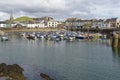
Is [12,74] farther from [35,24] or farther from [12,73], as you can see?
[35,24]

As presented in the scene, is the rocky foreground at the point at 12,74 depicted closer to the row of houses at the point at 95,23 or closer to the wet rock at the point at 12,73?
the wet rock at the point at 12,73

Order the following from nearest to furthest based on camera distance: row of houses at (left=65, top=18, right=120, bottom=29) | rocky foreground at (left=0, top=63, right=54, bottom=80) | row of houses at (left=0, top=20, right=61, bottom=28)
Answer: rocky foreground at (left=0, top=63, right=54, bottom=80)
row of houses at (left=65, top=18, right=120, bottom=29)
row of houses at (left=0, top=20, right=61, bottom=28)

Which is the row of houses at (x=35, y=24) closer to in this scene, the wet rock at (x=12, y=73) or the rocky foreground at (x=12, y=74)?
the wet rock at (x=12, y=73)

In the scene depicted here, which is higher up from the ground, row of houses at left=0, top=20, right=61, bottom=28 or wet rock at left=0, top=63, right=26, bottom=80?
row of houses at left=0, top=20, right=61, bottom=28

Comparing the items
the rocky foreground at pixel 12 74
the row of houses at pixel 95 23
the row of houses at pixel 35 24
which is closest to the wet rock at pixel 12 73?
the rocky foreground at pixel 12 74

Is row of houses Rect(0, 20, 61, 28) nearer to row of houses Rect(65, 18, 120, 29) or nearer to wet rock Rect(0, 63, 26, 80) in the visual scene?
row of houses Rect(65, 18, 120, 29)

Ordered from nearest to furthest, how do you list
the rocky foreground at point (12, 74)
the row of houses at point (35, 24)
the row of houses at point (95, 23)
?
the rocky foreground at point (12, 74) → the row of houses at point (95, 23) → the row of houses at point (35, 24)

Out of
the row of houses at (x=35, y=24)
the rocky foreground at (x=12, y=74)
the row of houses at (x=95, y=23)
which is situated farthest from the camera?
the row of houses at (x=35, y=24)

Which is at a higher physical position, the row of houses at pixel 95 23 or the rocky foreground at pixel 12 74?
the row of houses at pixel 95 23

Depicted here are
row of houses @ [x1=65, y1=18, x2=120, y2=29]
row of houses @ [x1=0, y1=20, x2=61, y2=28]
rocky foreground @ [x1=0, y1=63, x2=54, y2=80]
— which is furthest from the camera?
row of houses @ [x1=0, y1=20, x2=61, y2=28]

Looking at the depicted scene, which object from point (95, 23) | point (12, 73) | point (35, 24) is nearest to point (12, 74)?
point (12, 73)

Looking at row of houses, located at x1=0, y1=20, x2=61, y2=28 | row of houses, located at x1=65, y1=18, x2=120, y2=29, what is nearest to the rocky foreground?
row of houses, located at x1=65, y1=18, x2=120, y2=29

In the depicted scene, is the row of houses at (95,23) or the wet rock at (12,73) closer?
the wet rock at (12,73)

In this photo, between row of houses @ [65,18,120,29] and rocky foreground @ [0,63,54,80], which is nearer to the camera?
rocky foreground @ [0,63,54,80]
